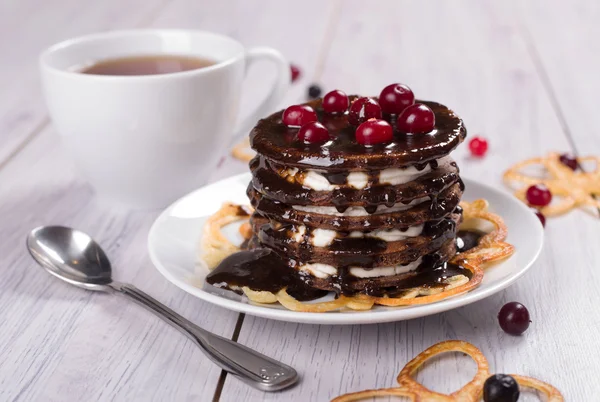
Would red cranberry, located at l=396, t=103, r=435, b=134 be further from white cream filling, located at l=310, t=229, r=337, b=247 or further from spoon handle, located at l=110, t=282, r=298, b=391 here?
spoon handle, located at l=110, t=282, r=298, b=391

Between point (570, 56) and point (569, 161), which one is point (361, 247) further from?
point (570, 56)

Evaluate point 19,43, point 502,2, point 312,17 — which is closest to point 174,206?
point 19,43

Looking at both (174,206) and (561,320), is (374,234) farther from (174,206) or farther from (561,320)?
(174,206)

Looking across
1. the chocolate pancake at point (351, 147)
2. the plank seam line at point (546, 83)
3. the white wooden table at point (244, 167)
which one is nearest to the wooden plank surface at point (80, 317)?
the white wooden table at point (244, 167)

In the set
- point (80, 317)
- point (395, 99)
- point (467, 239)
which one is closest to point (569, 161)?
point (467, 239)

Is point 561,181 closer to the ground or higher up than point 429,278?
Result: closer to the ground

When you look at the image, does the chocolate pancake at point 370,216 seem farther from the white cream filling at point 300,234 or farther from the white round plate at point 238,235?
the white round plate at point 238,235
